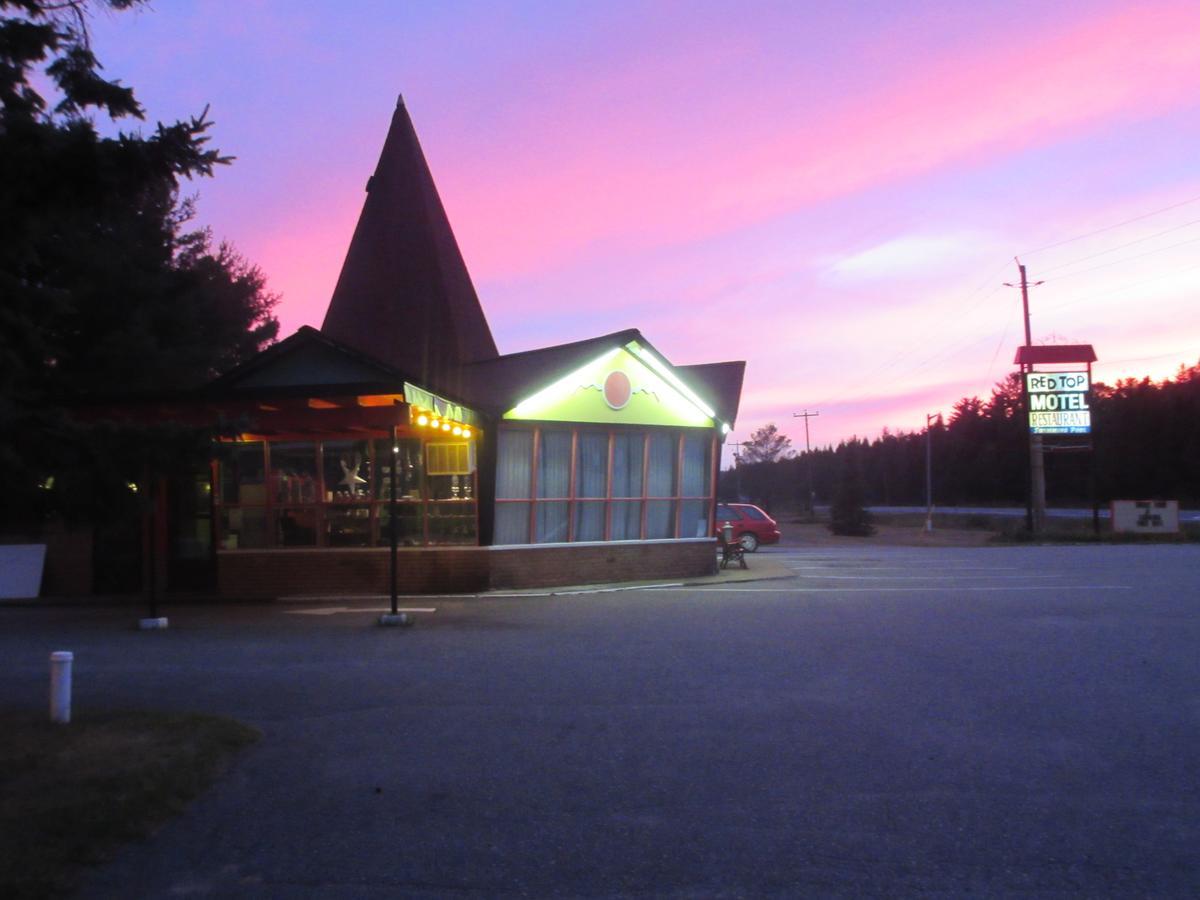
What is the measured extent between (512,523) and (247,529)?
15.8 feet

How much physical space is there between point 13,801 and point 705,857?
4.25m

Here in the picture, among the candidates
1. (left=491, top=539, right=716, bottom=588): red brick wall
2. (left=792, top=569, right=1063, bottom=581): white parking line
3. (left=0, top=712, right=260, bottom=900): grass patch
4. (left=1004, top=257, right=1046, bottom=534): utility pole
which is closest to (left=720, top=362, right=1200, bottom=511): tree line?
(left=1004, top=257, right=1046, bottom=534): utility pole

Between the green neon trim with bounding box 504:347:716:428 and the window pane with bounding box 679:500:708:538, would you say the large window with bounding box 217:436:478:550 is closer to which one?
the green neon trim with bounding box 504:347:716:428

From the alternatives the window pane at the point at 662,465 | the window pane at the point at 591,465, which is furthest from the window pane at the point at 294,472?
the window pane at the point at 662,465

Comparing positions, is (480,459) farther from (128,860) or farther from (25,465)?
(128,860)

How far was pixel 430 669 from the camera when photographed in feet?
37.1

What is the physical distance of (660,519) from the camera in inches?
890

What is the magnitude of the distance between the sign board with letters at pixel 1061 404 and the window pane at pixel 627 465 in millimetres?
31045

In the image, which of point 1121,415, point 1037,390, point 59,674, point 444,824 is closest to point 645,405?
point 59,674

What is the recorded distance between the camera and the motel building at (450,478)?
18391 millimetres

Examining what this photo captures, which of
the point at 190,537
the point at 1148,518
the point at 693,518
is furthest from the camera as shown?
the point at 1148,518

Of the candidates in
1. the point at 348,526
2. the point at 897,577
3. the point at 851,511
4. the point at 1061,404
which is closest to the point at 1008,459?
the point at 851,511

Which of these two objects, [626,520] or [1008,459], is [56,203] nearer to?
[626,520]

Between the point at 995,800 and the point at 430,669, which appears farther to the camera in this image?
the point at 430,669
